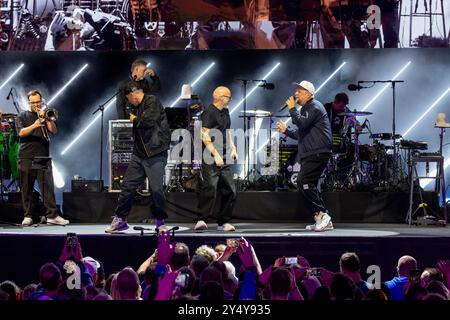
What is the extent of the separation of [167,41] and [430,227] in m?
5.52

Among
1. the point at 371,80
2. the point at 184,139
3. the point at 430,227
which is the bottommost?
the point at 430,227

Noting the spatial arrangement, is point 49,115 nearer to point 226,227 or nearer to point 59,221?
point 59,221

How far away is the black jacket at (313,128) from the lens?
10.2 m

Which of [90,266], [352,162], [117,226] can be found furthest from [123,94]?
[90,266]

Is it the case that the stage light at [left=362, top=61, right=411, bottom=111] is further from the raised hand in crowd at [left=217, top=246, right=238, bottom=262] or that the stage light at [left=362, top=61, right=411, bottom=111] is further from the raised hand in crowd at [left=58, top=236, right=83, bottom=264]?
the raised hand in crowd at [left=58, top=236, right=83, bottom=264]

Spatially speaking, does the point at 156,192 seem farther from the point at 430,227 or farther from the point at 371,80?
the point at 371,80

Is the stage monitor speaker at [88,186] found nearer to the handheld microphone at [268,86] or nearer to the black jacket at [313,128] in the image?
the black jacket at [313,128]

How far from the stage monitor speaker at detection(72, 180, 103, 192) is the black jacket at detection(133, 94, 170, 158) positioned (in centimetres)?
260

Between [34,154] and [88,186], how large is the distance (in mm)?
1225

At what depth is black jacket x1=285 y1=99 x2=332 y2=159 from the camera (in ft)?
33.6

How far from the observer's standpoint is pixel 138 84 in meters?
11.0

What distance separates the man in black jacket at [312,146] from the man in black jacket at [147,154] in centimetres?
167

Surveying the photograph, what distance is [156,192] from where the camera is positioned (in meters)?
9.76
